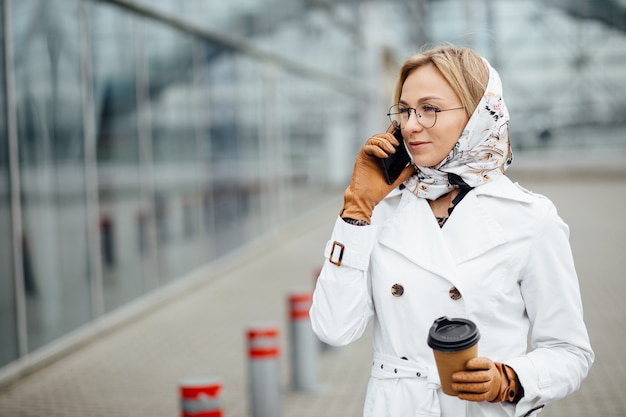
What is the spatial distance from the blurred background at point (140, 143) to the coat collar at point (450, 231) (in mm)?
675

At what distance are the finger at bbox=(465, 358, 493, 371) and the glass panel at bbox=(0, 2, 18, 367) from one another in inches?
227

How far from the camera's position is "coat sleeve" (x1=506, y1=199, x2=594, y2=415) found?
86.1 inches

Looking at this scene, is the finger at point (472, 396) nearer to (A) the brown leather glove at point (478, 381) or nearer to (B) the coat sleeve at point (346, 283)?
(A) the brown leather glove at point (478, 381)

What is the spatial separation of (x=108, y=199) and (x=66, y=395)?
2826mm

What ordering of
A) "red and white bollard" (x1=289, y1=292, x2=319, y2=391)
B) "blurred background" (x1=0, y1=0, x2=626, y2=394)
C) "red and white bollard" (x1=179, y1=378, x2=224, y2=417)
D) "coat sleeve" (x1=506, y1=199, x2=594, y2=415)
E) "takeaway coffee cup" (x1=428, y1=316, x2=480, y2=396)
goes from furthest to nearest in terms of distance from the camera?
"blurred background" (x1=0, y1=0, x2=626, y2=394), "red and white bollard" (x1=289, y1=292, x2=319, y2=391), "red and white bollard" (x1=179, y1=378, x2=224, y2=417), "coat sleeve" (x1=506, y1=199, x2=594, y2=415), "takeaway coffee cup" (x1=428, y1=316, x2=480, y2=396)

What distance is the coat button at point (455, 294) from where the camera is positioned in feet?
7.28

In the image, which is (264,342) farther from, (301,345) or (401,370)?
(401,370)

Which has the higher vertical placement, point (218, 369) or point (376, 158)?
point (376, 158)

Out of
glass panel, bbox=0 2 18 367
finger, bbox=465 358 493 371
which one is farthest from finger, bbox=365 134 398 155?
glass panel, bbox=0 2 18 367

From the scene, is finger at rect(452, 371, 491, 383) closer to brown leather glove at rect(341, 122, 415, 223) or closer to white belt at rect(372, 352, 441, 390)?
white belt at rect(372, 352, 441, 390)

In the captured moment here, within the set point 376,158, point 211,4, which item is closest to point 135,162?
point 211,4

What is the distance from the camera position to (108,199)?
30.2 ft

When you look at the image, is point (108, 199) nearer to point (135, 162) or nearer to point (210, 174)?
point (135, 162)

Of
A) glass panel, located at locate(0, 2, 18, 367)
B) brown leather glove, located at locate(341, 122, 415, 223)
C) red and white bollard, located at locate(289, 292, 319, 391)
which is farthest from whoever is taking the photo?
glass panel, located at locate(0, 2, 18, 367)
